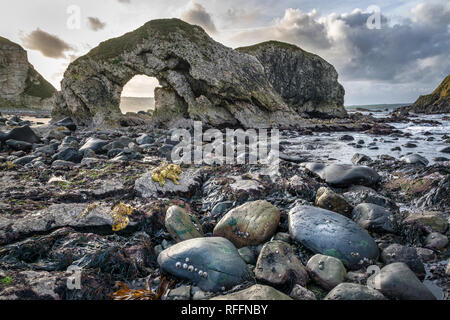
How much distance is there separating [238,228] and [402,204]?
11.5ft

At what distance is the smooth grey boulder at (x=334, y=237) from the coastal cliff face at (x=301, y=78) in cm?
4408

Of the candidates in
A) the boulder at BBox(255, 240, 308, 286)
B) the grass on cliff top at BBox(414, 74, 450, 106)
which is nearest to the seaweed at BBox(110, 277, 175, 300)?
the boulder at BBox(255, 240, 308, 286)

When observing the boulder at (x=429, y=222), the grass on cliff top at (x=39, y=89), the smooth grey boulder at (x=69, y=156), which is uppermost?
the grass on cliff top at (x=39, y=89)

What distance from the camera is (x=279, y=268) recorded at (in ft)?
7.68

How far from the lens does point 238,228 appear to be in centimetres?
305

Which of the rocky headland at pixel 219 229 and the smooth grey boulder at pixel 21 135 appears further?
the smooth grey boulder at pixel 21 135

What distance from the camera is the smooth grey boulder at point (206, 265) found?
224cm

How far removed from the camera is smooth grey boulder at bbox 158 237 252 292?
88.3 inches

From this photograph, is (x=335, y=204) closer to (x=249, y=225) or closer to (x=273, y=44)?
(x=249, y=225)

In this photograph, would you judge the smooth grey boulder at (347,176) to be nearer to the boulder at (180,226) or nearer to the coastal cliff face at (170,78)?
the boulder at (180,226)

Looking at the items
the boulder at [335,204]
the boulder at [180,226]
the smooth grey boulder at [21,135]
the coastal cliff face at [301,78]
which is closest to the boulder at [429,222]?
the boulder at [335,204]

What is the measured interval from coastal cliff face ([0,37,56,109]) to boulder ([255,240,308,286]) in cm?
8885

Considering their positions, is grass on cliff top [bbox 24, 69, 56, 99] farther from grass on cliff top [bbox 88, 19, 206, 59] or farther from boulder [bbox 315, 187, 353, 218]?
boulder [bbox 315, 187, 353, 218]

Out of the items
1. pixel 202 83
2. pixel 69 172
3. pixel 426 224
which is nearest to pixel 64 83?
pixel 202 83
